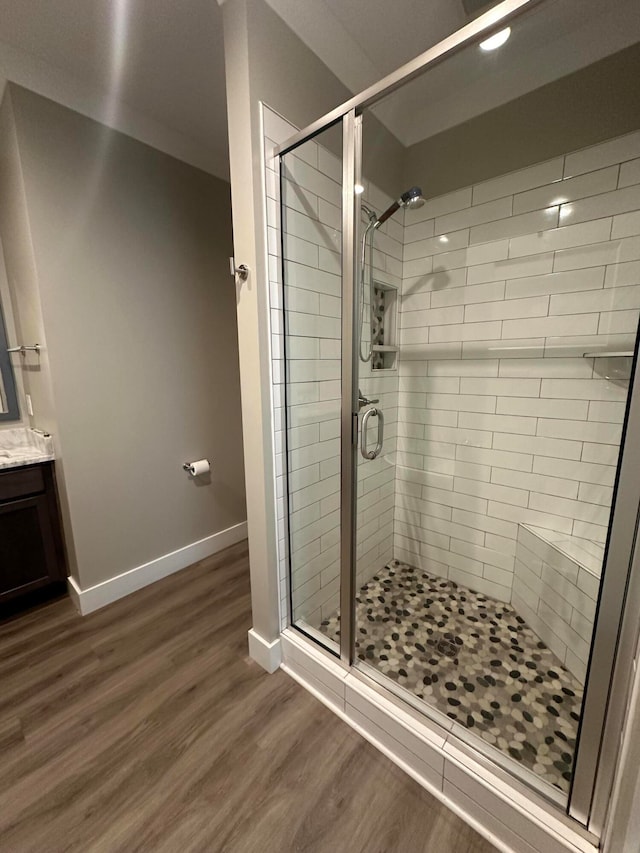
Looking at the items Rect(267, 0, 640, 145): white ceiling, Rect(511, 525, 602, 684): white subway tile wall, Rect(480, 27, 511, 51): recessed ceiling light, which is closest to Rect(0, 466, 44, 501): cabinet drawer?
Rect(267, 0, 640, 145): white ceiling

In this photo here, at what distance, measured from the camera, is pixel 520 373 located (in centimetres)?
179

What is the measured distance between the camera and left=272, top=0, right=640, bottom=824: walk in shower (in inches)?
50.6

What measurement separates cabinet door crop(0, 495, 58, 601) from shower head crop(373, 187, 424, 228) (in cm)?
231

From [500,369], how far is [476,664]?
1.46 meters

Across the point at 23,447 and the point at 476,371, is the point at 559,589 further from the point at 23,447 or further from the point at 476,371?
the point at 23,447

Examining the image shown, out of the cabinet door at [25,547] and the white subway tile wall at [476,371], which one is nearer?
the white subway tile wall at [476,371]

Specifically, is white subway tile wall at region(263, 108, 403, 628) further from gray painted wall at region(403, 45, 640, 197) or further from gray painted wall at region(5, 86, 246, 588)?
gray painted wall at region(5, 86, 246, 588)

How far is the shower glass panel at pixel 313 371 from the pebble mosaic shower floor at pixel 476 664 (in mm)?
246

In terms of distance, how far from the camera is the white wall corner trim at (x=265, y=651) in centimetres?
150

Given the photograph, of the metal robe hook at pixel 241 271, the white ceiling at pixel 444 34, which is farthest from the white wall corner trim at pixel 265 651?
the white ceiling at pixel 444 34

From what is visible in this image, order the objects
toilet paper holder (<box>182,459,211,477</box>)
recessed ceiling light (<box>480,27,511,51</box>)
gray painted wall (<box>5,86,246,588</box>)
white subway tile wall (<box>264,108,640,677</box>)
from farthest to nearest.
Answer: toilet paper holder (<box>182,459,211,477</box>) < gray painted wall (<box>5,86,246,588</box>) < white subway tile wall (<box>264,108,640,677</box>) < recessed ceiling light (<box>480,27,511,51</box>)

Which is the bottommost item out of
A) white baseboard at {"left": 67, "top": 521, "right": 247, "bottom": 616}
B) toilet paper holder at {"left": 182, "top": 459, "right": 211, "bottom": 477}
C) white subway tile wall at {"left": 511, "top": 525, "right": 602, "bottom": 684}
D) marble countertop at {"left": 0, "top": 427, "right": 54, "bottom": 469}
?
white baseboard at {"left": 67, "top": 521, "right": 247, "bottom": 616}

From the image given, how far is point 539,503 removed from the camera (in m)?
1.79

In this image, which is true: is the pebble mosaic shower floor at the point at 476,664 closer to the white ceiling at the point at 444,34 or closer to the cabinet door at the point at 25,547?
the cabinet door at the point at 25,547
